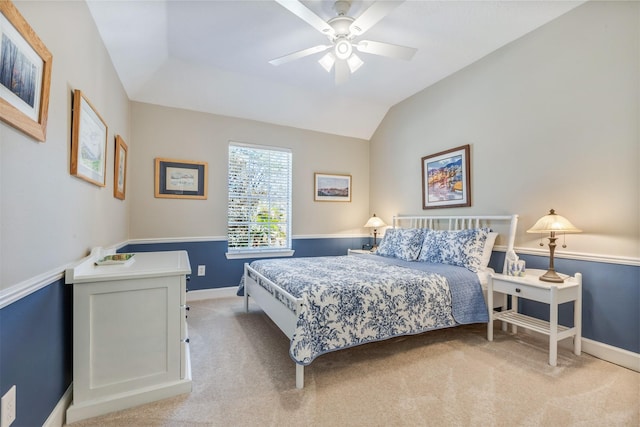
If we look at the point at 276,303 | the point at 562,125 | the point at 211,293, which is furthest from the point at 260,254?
the point at 562,125

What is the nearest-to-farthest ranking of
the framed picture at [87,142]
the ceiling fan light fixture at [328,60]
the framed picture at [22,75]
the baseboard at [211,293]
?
the framed picture at [22,75] < the framed picture at [87,142] < the ceiling fan light fixture at [328,60] < the baseboard at [211,293]

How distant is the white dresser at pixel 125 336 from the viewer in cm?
164

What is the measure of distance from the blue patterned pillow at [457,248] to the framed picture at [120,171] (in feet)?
10.9

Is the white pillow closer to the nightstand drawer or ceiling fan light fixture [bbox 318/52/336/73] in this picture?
the nightstand drawer

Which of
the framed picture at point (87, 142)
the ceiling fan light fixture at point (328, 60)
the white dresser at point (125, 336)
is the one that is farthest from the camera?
the ceiling fan light fixture at point (328, 60)

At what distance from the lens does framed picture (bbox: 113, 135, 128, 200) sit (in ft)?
9.46

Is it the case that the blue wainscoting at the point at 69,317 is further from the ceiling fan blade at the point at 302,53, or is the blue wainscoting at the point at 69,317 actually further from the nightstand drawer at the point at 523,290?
the ceiling fan blade at the point at 302,53

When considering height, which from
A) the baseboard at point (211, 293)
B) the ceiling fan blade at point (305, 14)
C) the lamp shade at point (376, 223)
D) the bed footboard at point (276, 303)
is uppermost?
the ceiling fan blade at point (305, 14)

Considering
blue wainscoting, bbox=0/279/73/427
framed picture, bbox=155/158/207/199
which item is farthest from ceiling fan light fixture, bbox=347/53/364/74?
blue wainscoting, bbox=0/279/73/427

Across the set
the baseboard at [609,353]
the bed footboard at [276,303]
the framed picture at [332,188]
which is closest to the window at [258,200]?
the framed picture at [332,188]

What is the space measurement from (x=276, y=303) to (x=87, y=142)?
179 cm

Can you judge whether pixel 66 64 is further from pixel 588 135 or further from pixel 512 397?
pixel 588 135

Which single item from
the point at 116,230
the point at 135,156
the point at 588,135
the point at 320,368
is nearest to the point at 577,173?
the point at 588,135

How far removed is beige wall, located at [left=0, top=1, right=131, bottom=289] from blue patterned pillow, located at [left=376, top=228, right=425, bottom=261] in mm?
3034
